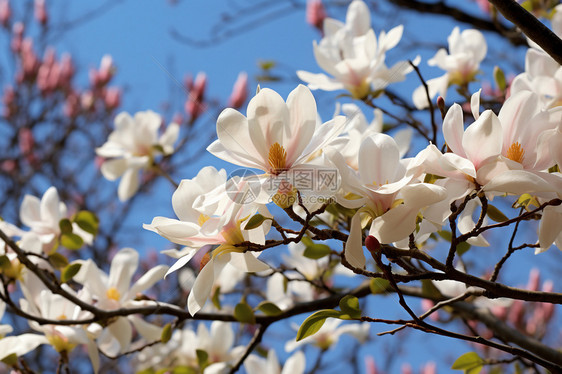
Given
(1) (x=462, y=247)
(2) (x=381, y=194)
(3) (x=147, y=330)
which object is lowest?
(3) (x=147, y=330)

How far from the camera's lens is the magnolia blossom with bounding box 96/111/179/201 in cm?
146

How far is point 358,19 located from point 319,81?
23cm

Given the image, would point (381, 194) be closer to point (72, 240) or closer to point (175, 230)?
point (175, 230)

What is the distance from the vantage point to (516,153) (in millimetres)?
563

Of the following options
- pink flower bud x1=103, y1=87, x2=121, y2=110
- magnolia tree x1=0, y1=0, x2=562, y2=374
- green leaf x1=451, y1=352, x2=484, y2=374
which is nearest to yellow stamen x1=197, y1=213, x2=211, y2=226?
magnolia tree x1=0, y1=0, x2=562, y2=374

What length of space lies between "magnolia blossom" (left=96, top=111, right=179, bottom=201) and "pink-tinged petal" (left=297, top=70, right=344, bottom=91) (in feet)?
1.83

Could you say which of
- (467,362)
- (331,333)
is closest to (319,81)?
(467,362)

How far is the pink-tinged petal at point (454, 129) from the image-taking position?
1.83ft

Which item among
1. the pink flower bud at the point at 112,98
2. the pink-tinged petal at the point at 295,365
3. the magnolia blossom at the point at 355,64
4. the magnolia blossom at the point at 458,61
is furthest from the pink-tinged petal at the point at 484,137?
the pink flower bud at the point at 112,98

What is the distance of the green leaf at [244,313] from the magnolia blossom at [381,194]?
1.45 ft

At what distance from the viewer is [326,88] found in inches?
41.3

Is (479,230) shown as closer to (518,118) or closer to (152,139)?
(518,118)

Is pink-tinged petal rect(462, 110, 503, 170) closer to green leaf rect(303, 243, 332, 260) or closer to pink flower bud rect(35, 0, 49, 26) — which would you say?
green leaf rect(303, 243, 332, 260)

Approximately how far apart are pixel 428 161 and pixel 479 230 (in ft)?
0.34
